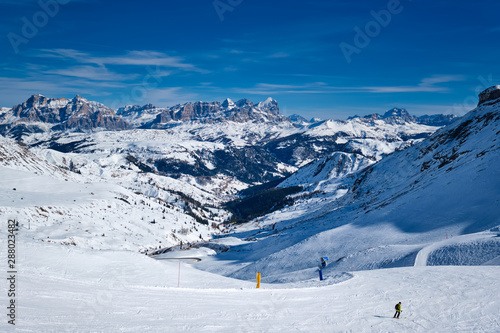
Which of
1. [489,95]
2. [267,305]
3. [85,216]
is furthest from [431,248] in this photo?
[489,95]

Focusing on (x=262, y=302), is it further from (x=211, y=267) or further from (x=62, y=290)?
(x=211, y=267)

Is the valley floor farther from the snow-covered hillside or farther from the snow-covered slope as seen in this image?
the snow-covered hillside

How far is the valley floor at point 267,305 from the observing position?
16.9 metres

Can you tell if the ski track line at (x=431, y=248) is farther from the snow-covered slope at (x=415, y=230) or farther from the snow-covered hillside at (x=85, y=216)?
the snow-covered hillside at (x=85, y=216)

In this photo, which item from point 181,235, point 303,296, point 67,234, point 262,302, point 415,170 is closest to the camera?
point 262,302

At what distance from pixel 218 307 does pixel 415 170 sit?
123923 millimetres

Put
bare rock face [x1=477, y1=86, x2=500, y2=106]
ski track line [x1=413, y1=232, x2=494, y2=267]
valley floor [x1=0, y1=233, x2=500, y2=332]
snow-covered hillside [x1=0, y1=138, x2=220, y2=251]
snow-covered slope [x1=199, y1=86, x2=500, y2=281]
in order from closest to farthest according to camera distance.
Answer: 1. valley floor [x1=0, y1=233, x2=500, y2=332]
2. ski track line [x1=413, y1=232, x2=494, y2=267]
3. snow-covered slope [x1=199, y1=86, x2=500, y2=281]
4. snow-covered hillside [x1=0, y1=138, x2=220, y2=251]
5. bare rock face [x1=477, y1=86, x2=500, y2=106]

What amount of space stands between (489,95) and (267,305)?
571 ft

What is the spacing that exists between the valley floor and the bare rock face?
150 metres

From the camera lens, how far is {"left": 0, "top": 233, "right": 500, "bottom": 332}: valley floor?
16.9m

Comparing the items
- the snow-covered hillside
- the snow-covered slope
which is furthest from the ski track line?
the snow-covered hillside

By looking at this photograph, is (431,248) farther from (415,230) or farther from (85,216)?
(85,216)

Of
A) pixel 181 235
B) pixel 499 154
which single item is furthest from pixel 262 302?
pixel 181 235

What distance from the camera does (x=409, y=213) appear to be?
230 feet
